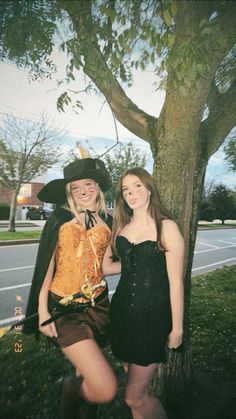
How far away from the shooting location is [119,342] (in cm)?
251

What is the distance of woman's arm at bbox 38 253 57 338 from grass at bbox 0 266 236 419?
1.06 meters

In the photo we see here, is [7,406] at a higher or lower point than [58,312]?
lower

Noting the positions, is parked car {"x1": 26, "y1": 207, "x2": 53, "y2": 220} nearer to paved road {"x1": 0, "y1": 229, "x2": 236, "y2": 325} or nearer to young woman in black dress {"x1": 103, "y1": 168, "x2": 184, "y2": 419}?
paved road {"x1": 0, "y1": 229, "x2": 236, "y2": 325}

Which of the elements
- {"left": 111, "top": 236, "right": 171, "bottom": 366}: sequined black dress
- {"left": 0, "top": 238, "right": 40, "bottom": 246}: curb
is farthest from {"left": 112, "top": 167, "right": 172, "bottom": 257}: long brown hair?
{"left": 0, "top": 238, "right": 40, "bottom": 246}: curb

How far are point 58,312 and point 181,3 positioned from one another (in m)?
2.87

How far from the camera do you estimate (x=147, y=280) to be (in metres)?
2.40

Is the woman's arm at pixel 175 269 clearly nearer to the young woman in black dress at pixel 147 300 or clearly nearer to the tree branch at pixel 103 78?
the young woman in black dress at pixel 147 300

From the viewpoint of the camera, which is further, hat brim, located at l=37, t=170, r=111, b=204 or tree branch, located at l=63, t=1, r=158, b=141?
hat brim, located at l=37, t=170, r=111, b=204

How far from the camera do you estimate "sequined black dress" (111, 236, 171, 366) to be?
7.80 feet

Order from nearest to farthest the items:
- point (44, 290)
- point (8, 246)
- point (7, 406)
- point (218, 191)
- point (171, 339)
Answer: point (171, 339) → point (44, 290) → point (7, 406) → point (8, 246) → point (218, 191)

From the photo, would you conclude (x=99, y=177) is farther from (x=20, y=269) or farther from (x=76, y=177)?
(x=20, y=269)

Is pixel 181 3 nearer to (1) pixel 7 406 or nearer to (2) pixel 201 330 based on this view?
(1) pixel 7 406

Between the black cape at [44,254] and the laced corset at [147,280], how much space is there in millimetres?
715

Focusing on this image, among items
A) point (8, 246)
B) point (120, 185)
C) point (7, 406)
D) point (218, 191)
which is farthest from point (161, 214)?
point (218, 191)
